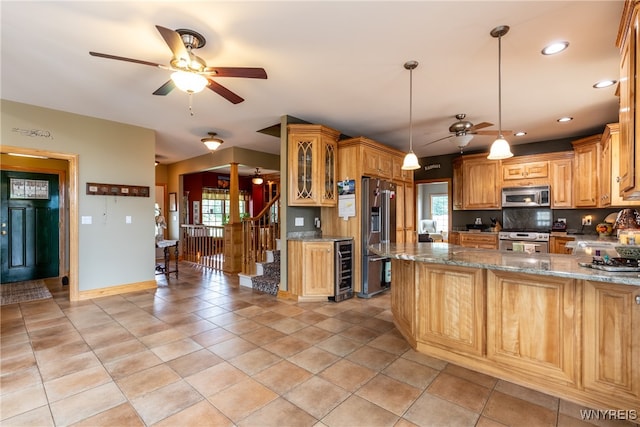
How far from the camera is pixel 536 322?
2082 mm

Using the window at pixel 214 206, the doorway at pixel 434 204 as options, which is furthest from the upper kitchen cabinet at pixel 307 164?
the doorway at pixel 434 204

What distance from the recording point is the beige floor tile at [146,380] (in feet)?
6.86

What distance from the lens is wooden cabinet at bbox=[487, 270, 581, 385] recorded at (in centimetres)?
197

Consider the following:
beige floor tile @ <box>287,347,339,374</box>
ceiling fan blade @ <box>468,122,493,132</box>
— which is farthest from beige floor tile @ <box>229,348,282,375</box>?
ceiling fan blade @ <box>468,122,493,132</box>

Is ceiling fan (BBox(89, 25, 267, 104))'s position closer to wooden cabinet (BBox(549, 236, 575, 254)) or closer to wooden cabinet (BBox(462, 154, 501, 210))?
wooden cabinet (BBox(462, 154, 501, 210))

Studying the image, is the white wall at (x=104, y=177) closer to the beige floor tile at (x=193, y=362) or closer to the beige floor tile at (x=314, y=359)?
the beige floor tile at (x=193, y=362)

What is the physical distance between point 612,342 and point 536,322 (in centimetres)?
38

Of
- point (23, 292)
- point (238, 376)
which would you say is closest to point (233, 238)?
point (23, 292)

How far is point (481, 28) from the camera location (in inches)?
92.0

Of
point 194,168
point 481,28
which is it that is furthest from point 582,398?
point 194,168

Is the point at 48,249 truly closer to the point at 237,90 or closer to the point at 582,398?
the point at 237,90

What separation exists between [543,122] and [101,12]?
5.70 metres

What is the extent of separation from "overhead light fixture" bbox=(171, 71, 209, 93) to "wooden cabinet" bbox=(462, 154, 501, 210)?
5.53 metres

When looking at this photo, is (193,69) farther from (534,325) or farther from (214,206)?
(214,206)
